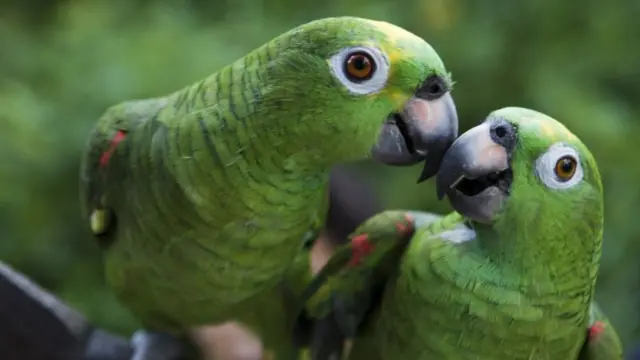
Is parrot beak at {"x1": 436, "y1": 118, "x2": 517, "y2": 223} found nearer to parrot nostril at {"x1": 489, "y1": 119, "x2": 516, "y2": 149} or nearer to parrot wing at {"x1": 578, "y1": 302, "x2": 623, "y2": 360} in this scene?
parrot nostril at {"x1": 489, "y1": 119, "x2": 516, "y2": 149}

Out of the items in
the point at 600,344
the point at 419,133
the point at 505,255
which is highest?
the point at 419,133

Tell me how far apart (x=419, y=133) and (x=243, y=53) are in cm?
65

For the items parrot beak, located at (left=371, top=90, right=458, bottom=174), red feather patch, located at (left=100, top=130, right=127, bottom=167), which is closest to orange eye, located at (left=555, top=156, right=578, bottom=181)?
parrot beak, located at (left=371, top=90, right=458, bottom=174)

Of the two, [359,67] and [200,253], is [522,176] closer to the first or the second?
[359,67]

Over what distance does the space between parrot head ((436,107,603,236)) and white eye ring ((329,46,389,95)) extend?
0.31 feet

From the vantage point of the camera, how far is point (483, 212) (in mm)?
688

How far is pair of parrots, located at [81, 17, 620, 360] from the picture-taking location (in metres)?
0.68

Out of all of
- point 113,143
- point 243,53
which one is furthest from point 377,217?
point 243,53

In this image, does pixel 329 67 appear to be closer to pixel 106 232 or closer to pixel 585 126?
pixel 106 232

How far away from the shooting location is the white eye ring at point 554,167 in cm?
66

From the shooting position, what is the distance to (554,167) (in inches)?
26.3

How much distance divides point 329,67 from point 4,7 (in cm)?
111

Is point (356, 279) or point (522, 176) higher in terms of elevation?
point (522, 176)

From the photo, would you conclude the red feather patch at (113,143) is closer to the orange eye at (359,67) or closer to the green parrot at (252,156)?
the green parrot at (252,156)
